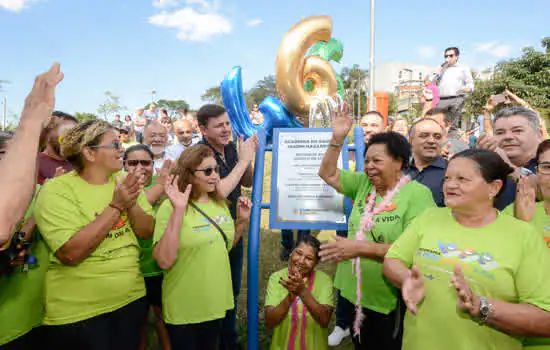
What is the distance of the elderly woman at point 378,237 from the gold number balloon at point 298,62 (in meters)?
2.36

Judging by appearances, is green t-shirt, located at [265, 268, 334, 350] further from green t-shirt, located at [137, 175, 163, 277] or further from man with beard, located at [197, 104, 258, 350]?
green t-shirt, located at [137, 175, 163, 277]

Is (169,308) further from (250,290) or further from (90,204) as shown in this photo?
(250,290)

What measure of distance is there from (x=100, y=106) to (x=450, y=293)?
31.6 meters

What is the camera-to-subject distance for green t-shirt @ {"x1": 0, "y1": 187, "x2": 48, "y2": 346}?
1862mm

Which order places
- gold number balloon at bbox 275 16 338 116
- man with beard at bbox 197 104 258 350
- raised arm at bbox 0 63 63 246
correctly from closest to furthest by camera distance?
raised arm at bbox 0 63 63 246
man with beard at bbox 197 104 258 350
gold number balloon at bbox 275 16 338 116

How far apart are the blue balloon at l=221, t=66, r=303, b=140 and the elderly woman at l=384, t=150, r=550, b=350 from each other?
9.26 feet

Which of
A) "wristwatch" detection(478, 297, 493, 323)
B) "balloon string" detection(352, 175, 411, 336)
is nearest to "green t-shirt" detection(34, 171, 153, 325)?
"balloon string" detection(352, 175, 411, 336)

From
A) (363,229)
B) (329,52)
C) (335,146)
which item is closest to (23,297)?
(363,229)

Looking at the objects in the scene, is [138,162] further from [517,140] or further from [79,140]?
[517,140]

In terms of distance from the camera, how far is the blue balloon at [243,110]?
517cm

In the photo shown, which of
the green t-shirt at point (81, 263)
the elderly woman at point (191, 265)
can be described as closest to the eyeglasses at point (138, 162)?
the elderly woman at point (191, 265)

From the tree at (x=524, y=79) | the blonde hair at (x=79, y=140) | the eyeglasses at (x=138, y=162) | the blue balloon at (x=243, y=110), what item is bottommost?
the eyeglasses at (x=138, y=162)

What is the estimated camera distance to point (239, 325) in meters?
3.78

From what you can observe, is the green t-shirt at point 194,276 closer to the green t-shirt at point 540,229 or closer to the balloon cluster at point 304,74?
the green t-shirt at point 540,229
